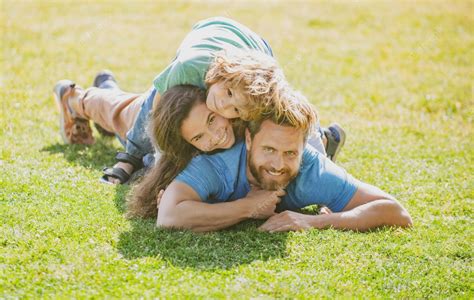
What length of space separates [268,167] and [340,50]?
8.76 metres

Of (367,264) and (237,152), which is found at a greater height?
(237,152)

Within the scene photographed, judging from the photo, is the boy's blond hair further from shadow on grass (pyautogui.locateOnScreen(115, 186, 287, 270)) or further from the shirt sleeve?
shadow on grass (pyautogui.locateOnScreen(115, 186, 287, 270))

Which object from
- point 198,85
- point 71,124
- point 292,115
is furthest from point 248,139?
point 71,124

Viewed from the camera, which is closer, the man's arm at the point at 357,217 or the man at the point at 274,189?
the man at the point at 274,189

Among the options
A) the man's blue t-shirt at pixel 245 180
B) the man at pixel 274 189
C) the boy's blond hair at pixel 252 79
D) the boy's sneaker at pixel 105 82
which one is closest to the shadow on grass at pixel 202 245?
the man at pixel 274 189

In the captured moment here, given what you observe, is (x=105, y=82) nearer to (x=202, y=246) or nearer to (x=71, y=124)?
(x=71, y=124)

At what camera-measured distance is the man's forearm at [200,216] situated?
553 cm

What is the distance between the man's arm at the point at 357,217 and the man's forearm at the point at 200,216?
30 centimetres

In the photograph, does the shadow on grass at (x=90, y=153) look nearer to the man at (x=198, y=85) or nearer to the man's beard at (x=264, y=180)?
the man at (x=198, y=85)

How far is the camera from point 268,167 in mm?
5680

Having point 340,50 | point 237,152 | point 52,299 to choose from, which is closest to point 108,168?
point 237,152

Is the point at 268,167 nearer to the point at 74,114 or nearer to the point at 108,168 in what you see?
the point at 108,168

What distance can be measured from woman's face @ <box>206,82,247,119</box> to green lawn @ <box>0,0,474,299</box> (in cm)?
95

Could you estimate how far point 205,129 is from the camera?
5668 millimetres
